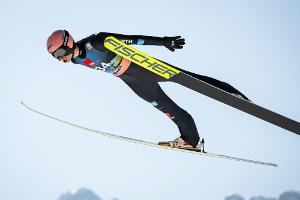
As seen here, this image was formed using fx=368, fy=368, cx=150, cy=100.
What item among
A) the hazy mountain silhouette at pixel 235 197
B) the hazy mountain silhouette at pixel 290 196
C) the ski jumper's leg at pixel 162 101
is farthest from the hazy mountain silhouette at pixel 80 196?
the ski jumper's leg at pixel 162 101

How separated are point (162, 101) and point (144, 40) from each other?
1045 mm

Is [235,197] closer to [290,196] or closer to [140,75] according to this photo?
[290,196]

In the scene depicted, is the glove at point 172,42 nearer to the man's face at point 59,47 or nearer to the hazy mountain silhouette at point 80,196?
the man's face at point 59,47

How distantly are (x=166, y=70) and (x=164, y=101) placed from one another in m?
0.65

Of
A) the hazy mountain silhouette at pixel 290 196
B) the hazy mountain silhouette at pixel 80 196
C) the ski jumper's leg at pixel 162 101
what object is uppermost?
the ski jumper's leg at pixel 162 101

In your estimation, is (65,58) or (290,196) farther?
(290,196)

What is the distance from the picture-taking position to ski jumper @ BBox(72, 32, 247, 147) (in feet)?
17.1

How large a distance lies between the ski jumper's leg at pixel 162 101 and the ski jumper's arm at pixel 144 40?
2.17 feet

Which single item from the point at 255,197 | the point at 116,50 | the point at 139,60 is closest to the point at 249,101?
the point at 139,60

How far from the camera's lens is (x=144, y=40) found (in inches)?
205

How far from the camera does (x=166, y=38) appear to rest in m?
5.16

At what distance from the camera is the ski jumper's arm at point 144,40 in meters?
5.15

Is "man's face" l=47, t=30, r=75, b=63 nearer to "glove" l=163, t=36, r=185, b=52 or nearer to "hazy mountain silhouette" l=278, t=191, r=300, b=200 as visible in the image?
"glove" l=163, t=36, r=185, b=52

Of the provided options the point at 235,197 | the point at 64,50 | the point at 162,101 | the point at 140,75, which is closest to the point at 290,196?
the point at 235,197
